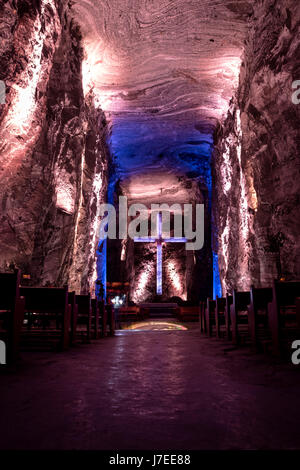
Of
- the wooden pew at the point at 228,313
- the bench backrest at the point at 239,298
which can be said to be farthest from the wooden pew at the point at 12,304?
the wooden pew at the point at 228,313

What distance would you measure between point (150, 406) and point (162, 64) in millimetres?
10580

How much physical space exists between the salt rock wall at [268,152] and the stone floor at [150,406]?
4930mm

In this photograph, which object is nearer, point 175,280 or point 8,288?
point 8,288

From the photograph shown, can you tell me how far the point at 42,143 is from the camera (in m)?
7.25

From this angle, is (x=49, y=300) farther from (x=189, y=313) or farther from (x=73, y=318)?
(x=189, y=313)

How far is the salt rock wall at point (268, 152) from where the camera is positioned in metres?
7.27

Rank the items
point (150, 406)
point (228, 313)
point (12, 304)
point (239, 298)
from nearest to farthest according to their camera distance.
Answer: point (150, 406) < point (12, 304) < point (239, 298) < point (228, 313)

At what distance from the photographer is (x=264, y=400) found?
1971 mm

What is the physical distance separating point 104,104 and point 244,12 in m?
5.30

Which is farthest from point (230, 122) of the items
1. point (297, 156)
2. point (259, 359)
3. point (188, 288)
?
point (188, 288)

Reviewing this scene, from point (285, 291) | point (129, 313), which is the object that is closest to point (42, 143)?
point (285, 291)

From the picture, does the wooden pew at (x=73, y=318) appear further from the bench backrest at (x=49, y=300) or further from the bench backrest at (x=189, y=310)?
the bench backrest at (x=189, y=310)

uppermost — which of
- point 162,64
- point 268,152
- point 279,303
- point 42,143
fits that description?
point 162,64
